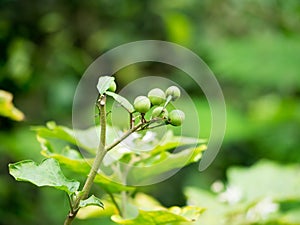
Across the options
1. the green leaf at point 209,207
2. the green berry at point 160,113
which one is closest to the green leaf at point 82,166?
the green berry at point 160,113

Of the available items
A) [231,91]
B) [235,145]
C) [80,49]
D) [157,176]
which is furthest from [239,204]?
[231,91]

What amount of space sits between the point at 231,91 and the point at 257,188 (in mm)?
2259

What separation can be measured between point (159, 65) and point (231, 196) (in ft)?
7.18

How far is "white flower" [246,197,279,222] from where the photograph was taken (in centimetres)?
95

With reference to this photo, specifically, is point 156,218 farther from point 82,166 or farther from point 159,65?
point 159,65

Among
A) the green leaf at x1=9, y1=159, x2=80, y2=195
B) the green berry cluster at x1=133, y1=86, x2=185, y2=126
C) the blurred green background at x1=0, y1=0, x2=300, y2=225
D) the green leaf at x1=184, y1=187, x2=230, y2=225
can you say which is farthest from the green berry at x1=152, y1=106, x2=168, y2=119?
the blurred green background at x1=0, y1=0, x2=300, y2=225

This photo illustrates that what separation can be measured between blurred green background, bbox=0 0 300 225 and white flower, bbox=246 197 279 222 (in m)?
0.92

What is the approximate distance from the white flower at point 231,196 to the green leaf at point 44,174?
0.52 metres

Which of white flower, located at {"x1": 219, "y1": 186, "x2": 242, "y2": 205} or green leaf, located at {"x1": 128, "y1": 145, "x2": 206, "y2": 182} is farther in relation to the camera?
white flower, located at {"x1": 219, "y1": 186, "x2": 242, "y2": 205}

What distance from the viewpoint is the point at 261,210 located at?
0.96 meters

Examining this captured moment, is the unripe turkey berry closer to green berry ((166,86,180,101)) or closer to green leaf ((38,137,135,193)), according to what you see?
green berry ((166,86,180,101))

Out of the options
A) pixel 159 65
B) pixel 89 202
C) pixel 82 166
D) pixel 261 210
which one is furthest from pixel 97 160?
pixel 159 65

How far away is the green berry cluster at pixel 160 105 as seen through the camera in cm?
53

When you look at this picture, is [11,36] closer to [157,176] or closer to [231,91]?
[157,176]
